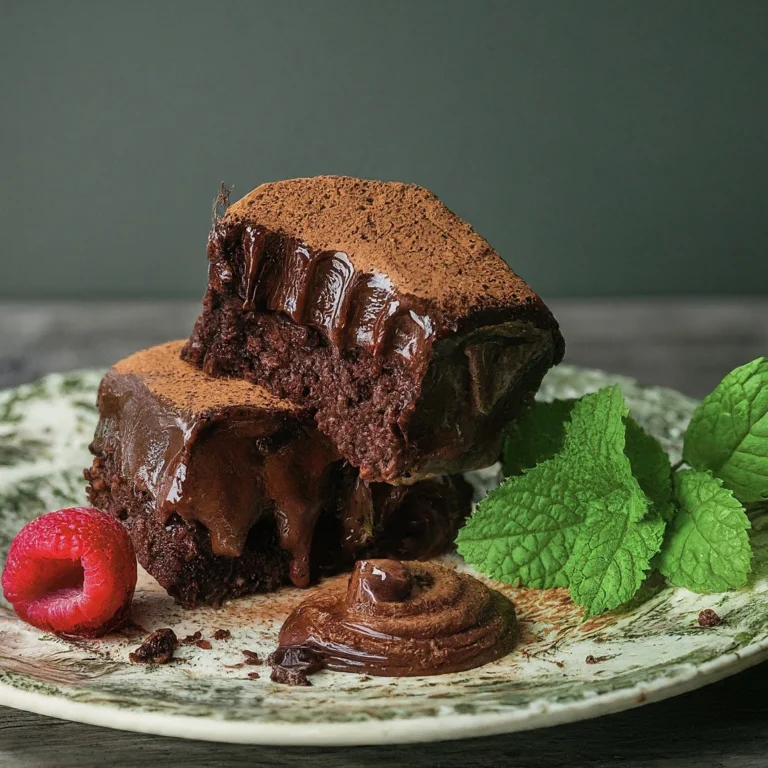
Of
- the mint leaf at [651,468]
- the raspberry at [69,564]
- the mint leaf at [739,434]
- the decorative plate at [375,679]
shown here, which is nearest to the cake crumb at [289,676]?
the decorative plate at [375,679]

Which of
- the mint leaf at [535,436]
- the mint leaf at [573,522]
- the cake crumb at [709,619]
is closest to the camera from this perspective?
the cake crumb at [709,619]

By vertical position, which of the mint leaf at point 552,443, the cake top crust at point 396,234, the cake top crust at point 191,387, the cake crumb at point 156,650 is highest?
the cake top crust at point 396,234

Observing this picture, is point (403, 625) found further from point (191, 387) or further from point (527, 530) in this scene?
point (191, 387)

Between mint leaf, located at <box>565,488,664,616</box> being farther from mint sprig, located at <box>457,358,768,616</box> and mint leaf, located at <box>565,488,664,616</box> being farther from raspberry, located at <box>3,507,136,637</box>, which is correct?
raspberry, located at <box>3,507,136,637</box>

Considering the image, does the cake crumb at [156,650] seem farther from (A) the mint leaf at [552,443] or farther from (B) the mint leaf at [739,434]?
(B) the mint leaf at [739,434]

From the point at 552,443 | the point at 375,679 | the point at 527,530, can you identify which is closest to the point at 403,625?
the point at 375,679

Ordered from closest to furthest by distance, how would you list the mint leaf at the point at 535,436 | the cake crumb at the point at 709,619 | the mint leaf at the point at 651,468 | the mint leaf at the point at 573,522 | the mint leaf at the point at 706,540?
the cake crumb at the point at 709,619 → the mint leaf at the point at 706,540 → the mint leaf at the point at 573,522 → the mint leaf at the point at 651,468 → the mint leaf at the point at 535,436

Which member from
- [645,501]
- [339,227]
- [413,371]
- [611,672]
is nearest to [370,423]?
[413,371]

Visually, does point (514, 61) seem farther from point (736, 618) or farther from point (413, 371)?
point (736, 618)

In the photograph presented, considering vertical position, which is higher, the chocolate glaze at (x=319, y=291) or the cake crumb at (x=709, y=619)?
the chocolate glaze at (x=319, y=291)
